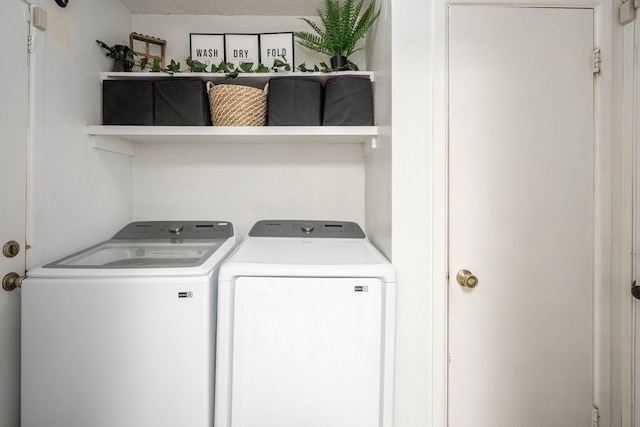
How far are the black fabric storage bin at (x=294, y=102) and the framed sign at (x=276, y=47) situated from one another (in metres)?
0.37

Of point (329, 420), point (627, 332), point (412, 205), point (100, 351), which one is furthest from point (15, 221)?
point (627, 332)

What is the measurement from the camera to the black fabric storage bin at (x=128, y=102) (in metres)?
1.49

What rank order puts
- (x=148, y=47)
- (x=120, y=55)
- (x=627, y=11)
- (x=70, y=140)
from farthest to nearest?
1. (x=148, y=47)
2. (x=120, y=55)
3. (x=70, y=140)
4. (x=627, y=11)

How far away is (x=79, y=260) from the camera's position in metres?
1.20

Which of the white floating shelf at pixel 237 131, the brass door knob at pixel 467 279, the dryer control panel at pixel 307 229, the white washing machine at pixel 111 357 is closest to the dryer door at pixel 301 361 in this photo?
the white washing machine at pixel 111 357

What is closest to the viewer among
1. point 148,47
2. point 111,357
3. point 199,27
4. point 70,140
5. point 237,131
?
point 111,357

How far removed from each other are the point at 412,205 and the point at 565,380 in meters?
1.01

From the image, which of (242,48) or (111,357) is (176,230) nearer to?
(111,357)

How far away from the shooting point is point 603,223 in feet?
3.98

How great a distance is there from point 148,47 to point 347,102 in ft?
4.25

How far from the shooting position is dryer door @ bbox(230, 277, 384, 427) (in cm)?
104

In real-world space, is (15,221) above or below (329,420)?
above

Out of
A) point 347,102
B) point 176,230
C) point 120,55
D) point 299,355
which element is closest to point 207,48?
point 120,55

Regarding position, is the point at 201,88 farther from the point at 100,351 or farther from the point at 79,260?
the point at 100,351
